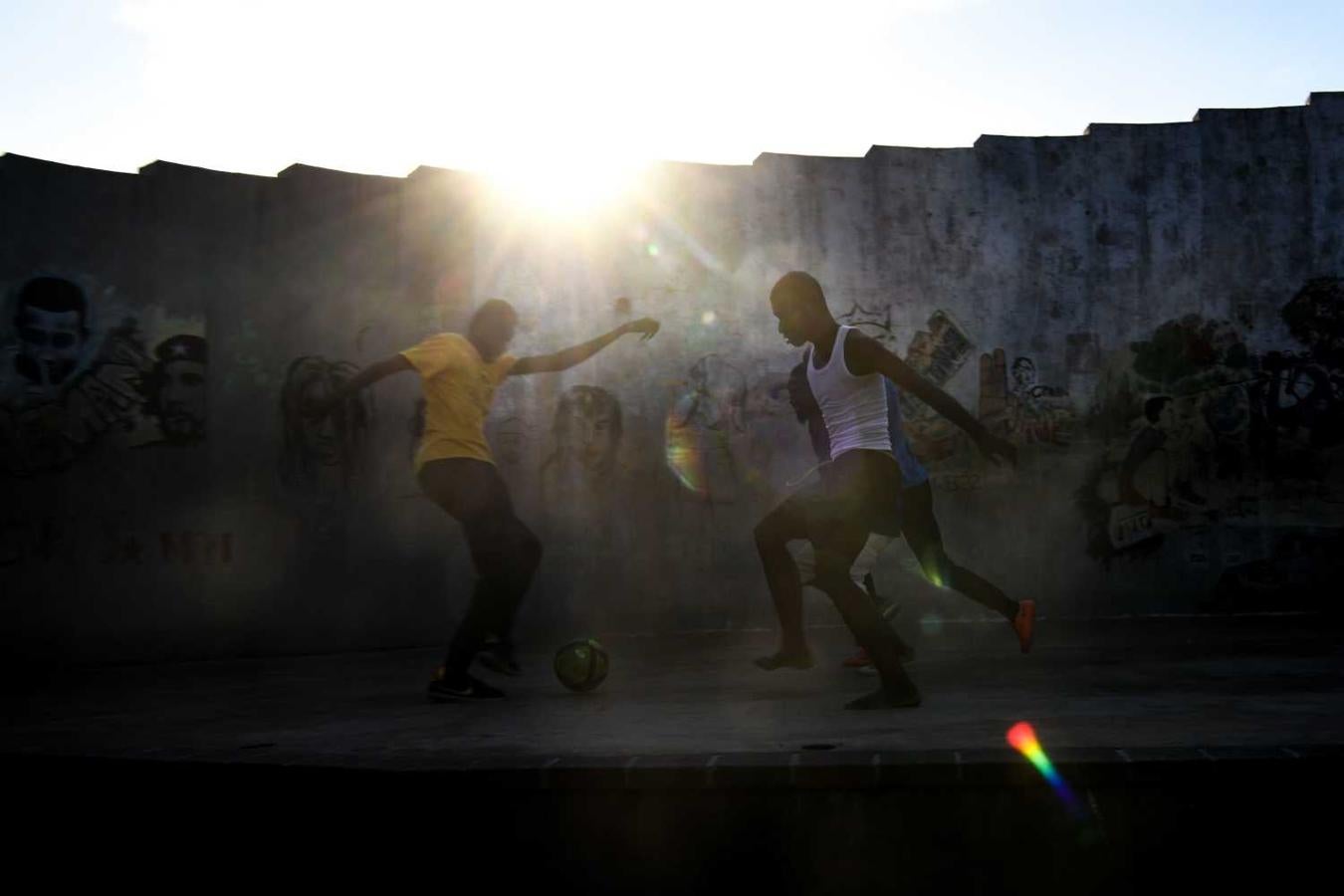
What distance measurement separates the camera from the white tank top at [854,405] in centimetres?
568

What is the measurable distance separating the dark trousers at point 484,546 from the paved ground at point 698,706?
12.3 inches

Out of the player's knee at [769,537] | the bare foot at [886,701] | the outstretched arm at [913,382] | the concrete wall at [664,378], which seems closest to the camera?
the outstretched arm at [913,382]

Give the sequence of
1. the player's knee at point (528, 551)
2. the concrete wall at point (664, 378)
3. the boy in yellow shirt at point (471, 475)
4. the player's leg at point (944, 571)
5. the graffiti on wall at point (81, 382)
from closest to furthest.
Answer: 1. the boy in yellow shirt at point (471, 475)
2. the player's knee at point (528, 551)
3. the player's leg at point (944, 571)
4. the graffiti on wall at point (81, 382)
5. the concrete wall at point (664, 378)

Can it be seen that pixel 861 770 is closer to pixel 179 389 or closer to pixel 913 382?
pixel 913 382

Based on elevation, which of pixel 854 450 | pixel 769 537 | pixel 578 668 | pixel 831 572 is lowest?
pixel 578 668

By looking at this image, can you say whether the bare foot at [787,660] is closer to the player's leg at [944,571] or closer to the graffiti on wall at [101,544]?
the player's leg at [944,571]

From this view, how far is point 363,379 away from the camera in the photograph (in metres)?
6.36

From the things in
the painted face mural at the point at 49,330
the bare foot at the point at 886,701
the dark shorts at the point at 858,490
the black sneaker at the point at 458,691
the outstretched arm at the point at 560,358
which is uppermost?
the painted face mural at the point at 49,330

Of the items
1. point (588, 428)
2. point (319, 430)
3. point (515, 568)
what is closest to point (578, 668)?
point (515, 568)

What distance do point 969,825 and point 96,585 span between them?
648cm

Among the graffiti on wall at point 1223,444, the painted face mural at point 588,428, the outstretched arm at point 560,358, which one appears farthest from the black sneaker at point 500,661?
the graffiti on wall at point 1223,444

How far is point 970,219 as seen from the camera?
11.1 meters

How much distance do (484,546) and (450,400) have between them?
27.2 inches

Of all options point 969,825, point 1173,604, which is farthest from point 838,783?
point 1173,604
